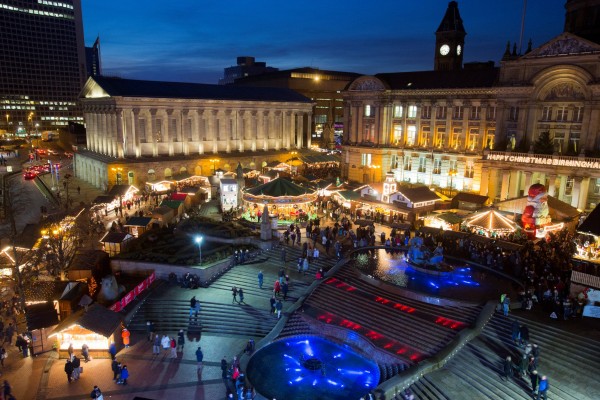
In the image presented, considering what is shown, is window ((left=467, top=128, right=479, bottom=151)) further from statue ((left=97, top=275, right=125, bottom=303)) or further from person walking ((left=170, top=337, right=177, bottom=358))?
person walking ((left=170, top=337, right=177, bottom=358))

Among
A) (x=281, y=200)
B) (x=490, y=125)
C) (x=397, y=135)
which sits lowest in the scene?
(x=281, y=200)

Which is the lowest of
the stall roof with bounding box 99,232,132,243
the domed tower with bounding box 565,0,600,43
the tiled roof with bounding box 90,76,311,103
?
the stall roof with bounding box 99,232,132,243

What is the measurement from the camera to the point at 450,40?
67.3 metres

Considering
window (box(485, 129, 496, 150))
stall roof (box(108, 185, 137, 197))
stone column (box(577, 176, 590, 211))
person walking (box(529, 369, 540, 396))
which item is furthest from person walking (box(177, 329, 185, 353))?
window (box(485, 129, 496, 150))

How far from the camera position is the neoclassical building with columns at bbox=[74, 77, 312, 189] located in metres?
60.9

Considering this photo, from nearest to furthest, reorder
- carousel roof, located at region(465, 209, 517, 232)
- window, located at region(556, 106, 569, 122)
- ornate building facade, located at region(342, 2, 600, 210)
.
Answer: carousel roof, located at region(465, 209, 517, 232) < ornate building facade, located at region(342, 2, 600, 210) < window, located at region(556, 106, 569, 122)

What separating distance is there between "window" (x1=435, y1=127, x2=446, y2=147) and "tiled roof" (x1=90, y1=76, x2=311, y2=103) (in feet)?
108

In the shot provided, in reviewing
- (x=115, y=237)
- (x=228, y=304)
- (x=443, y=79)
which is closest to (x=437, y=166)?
(x=443, y=79)

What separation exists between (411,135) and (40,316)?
47.8 meters

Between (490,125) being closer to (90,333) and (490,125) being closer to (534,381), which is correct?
(534,381)

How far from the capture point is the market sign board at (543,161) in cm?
3958

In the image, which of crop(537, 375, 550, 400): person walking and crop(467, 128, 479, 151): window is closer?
crop(537, 375, 550, 400): person walking

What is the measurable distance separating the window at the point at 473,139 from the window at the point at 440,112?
4.21 metres

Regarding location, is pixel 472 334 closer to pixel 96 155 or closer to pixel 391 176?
pixel 391 176
